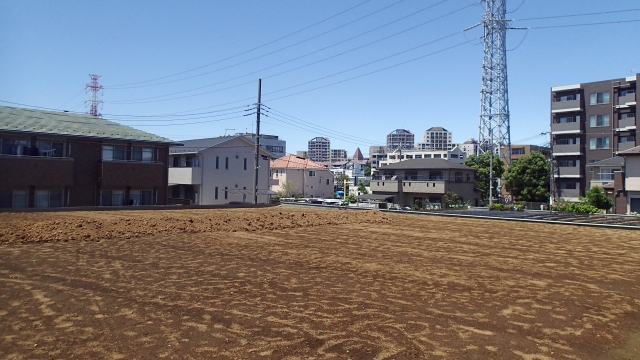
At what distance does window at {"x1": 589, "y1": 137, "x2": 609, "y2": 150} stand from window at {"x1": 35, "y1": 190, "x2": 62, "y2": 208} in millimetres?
41931

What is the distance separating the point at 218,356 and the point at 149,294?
274cm

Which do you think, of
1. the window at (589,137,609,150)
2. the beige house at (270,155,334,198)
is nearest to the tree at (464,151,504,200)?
the window at (589,137,609,150)

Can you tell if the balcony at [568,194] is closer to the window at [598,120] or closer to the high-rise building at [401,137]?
the window at [598,120]

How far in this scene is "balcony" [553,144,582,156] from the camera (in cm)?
3969

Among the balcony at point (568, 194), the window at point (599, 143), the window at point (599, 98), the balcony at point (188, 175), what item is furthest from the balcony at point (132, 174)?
the window at point (599, 98)

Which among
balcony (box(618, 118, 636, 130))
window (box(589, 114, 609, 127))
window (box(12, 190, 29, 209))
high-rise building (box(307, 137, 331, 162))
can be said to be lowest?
window (box(12, 190, 29, 209))

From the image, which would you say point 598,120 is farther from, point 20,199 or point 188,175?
point 20,199

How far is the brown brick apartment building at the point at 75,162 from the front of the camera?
21812 mm

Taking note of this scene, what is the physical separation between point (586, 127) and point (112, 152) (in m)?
39.2

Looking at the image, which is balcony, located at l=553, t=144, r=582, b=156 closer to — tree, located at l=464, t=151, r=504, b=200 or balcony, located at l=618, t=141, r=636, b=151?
balcony, located at l=618, t=141, r=636, b=151

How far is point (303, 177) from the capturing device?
183 ft

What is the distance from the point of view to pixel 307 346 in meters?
4.81

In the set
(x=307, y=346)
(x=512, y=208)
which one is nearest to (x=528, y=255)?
(x=307, y=346)

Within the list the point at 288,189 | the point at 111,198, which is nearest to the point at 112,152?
the point at 111,198
